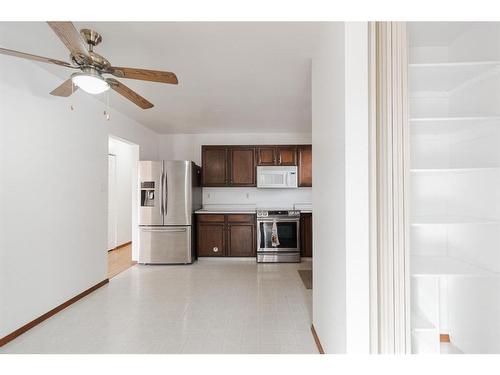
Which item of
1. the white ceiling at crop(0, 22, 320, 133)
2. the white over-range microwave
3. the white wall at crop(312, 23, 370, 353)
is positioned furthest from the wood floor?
the white wall at crop(312, 23, 370, 353)

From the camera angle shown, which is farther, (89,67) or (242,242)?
(242,242)

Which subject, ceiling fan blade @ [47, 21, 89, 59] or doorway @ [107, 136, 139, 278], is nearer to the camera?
ceiling fan blade @ [47, 21, 89, 59]

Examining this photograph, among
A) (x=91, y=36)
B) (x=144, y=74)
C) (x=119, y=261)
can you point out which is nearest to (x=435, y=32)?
(x=144, y=74)

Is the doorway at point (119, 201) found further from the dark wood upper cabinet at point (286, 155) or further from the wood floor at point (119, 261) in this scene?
the dark wood upper cabinet at point (286, 155)

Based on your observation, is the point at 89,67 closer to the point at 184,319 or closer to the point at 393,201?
the point at 393,201

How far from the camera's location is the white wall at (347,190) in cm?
126

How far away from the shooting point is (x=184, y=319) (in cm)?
256

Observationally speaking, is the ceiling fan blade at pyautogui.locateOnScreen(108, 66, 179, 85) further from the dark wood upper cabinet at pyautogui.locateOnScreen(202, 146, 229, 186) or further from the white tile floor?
the dark wood upper cabinet at pyautogui.locateOnScreen(202, 146, 229, 186)

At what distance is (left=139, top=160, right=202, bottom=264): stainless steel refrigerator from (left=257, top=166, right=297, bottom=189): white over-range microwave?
133 cm

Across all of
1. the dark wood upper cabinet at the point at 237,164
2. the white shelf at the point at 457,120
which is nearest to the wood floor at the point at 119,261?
the dark wood upper cabinet at the point at 237,164

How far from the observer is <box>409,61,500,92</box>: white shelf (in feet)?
5.08

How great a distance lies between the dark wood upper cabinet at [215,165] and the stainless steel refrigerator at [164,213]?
60 centimetres

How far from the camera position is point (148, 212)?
4555mm

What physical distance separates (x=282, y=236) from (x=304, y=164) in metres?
1.40
